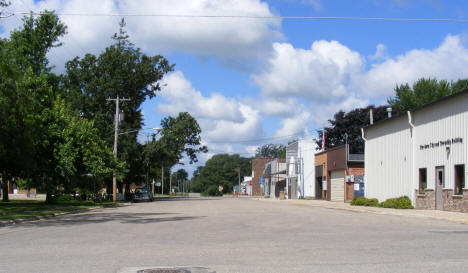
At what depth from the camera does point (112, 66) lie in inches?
2226

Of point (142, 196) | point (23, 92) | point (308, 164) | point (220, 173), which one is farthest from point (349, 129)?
point (220, 173)

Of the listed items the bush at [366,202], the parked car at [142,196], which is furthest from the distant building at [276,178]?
the bush at [366,202]

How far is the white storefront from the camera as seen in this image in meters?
27.0

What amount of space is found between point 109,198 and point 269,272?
47.7m

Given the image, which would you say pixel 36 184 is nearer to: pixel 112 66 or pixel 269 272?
pixel 112 66

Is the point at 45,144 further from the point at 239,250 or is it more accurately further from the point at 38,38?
the point at 239,250

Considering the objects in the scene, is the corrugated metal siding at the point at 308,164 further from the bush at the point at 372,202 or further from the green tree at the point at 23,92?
the green tree at the point at 23,92

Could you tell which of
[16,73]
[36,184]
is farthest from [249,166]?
[16,73]

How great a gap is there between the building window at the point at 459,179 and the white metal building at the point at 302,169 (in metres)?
38.1

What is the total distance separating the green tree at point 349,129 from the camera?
2876 inches

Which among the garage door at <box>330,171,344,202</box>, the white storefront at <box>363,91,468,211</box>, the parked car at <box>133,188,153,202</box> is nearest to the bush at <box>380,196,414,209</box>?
the white storefront at <box>363,91,468,211</box>

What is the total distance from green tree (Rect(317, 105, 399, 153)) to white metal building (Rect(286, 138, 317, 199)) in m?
2.54

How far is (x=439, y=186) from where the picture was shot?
94.9 feet

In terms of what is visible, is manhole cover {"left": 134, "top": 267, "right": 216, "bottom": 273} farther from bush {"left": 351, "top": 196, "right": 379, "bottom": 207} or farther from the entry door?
bush {"left": 351, "top": 196, "right": 379, "bottom": 207}
